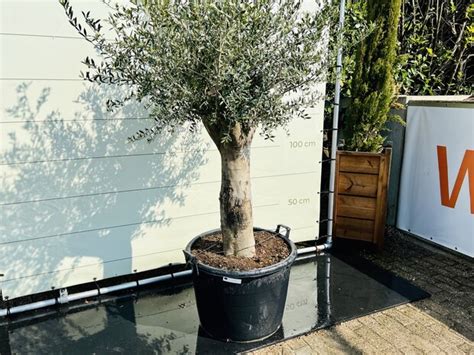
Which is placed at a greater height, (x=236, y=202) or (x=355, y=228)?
(x=236, y=202)

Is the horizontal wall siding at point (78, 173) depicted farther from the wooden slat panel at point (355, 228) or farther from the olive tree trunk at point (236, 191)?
the wooden slat panel at point (355, 228)

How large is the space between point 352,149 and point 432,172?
0.81m

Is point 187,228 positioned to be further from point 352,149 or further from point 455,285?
point 455,285

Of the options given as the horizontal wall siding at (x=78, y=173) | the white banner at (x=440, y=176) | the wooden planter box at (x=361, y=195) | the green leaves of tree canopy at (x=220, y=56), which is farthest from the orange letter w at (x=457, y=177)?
the green leaves of tree canopy at (x=220, y=56)

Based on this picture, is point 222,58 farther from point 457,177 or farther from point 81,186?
point 457,177

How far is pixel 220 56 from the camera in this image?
1.94 metres

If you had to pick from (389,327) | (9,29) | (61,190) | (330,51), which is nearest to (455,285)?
(389,327)

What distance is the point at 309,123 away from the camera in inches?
143

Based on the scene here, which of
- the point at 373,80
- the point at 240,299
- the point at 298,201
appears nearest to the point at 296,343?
the point at 240,299

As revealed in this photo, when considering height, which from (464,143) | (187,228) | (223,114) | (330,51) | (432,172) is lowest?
(187,228)

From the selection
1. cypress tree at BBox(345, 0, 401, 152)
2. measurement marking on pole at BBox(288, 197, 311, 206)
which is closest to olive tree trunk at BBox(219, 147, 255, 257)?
measurement marking on pole at BBox(288, 197, 311, 206)

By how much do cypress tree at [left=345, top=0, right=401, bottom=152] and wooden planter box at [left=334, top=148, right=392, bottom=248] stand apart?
0.56 ft

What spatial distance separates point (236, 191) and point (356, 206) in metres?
1.82

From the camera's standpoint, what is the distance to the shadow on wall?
2.71 metres
